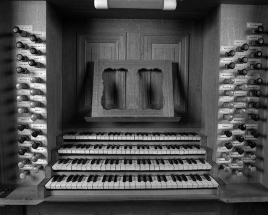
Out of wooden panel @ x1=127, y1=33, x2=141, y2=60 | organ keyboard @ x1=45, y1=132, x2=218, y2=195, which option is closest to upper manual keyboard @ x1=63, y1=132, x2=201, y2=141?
organ keyboard @ x1=45, y1=132, x2=218, y2=195

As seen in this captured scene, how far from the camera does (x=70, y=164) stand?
218cm

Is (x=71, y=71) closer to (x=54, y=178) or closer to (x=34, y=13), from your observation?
(x=34, y=13)

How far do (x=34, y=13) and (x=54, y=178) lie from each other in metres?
1.70

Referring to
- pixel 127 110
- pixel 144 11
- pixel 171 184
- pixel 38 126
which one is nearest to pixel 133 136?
pixel 127 110

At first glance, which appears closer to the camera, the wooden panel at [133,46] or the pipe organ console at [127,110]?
the pipe organ console at [127,110]

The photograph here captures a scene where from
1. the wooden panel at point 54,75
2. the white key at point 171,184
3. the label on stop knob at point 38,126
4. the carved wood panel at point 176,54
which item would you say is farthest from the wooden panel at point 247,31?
the label on stop knob at point 38,126

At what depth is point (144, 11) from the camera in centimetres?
238

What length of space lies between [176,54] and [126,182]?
1.65m

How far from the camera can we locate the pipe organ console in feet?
6.89

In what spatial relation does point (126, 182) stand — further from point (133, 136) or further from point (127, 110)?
point (127, 110)

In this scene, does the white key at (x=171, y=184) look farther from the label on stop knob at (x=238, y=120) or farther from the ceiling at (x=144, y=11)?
the ceiling at (x=144, y=11)

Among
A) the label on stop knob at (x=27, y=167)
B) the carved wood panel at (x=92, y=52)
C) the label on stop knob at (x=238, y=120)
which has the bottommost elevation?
the label on stop knob at (x=27, y=167)

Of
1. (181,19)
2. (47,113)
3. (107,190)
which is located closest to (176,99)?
(181,19)

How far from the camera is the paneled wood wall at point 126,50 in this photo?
103 inches
